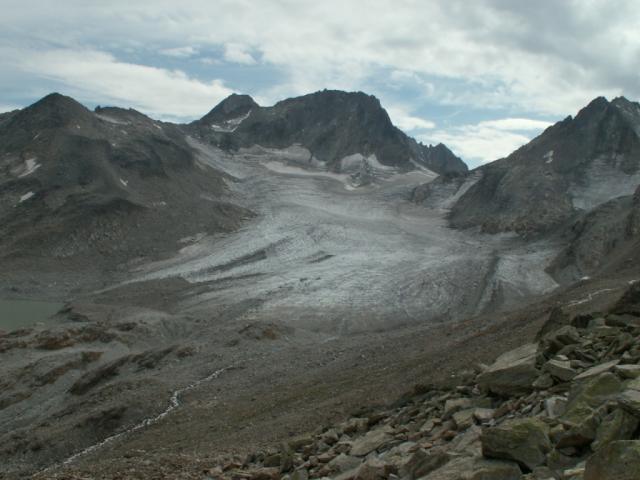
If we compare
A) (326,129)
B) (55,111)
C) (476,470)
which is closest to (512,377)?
(476,470)

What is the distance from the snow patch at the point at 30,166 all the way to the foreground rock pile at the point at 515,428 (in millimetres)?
75801

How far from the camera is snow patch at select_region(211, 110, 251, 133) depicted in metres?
137

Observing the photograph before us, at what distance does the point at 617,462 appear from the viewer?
520 centimetres

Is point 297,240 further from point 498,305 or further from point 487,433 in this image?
point 487,433

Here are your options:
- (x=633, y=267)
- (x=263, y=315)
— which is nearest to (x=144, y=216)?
(x=263, y=315)

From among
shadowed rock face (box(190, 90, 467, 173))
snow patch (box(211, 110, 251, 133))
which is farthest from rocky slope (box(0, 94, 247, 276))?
snow patch (box(211, 110, 251, 133))

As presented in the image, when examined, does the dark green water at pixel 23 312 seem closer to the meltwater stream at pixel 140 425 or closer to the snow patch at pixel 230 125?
the meltwater stream at pixel 140 425

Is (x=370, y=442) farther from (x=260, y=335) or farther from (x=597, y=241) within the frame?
(x=597, y=241)

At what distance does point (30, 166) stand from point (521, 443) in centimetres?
8360

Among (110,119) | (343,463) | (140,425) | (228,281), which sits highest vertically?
(110,119)

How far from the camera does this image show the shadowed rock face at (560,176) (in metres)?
70.6

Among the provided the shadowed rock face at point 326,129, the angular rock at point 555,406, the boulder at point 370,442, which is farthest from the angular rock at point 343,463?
the shadowed rock face at point 326,129

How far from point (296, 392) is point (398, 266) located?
33864 mm

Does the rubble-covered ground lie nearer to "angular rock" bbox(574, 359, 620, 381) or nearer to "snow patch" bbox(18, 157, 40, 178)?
"angular rock" bbox(574, 359, 620, 381)
